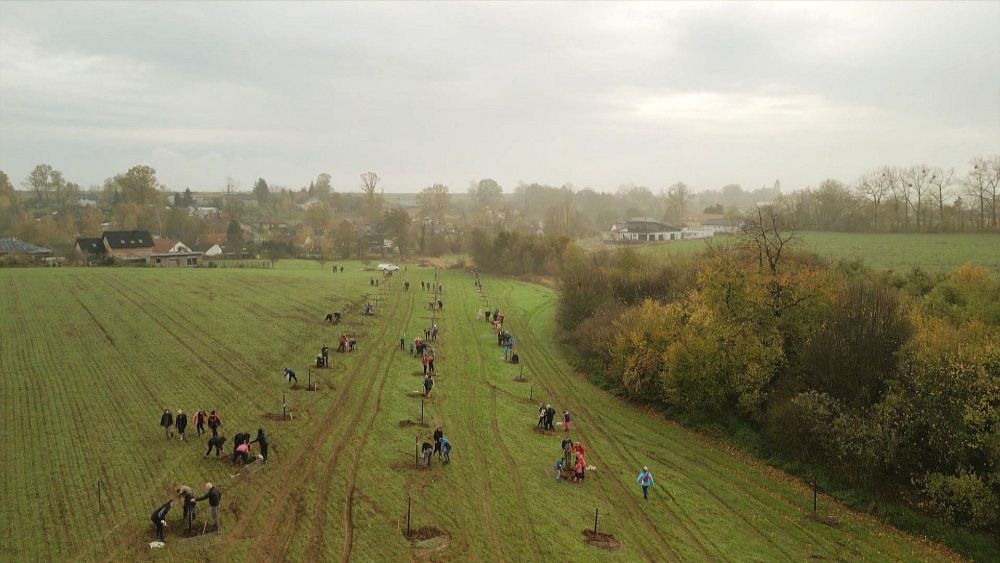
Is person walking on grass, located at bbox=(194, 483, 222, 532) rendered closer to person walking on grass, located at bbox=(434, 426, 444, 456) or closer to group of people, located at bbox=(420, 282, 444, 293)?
person walking on grass, located at bbox=(434, 426, 444, 456)

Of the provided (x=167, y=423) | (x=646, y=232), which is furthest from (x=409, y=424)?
(x=646, y=232)

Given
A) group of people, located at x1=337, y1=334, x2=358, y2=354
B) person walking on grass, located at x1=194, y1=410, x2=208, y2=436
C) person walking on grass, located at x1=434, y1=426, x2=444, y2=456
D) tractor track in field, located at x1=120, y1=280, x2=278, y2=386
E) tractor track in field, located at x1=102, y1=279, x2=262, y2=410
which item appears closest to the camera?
person walking on grass, located at x1=194, y1=410, x2=208, y2=436

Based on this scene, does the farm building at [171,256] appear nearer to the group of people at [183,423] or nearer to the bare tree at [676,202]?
the group of people at [183,423]

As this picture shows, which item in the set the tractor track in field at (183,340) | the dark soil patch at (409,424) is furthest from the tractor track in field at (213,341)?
the dark soil patch at (409,424)

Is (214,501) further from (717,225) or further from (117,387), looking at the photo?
(717,225)

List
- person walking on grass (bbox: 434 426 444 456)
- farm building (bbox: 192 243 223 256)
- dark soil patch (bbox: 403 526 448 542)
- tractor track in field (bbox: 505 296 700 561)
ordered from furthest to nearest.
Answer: farm building (bbox: 192 243 223 256) → person walking on grass (bbox: 434 426 444 456) → tractor track in field (bbox: 505 296 700 561) → dark soil patch (bbox: 403 526 448 542)

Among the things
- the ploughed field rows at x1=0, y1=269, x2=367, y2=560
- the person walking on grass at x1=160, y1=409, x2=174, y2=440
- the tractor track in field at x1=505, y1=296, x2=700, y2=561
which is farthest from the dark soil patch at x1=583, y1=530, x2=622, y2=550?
the person walking on grass at x1=160, y1=409, x2=174, y2=440

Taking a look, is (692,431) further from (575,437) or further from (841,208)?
(841,208)
